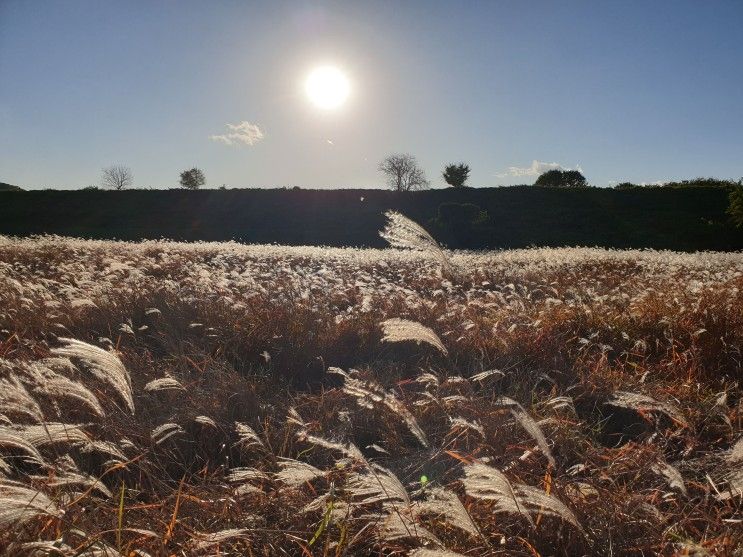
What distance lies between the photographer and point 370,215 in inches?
1359

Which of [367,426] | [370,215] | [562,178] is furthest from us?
[562,178]

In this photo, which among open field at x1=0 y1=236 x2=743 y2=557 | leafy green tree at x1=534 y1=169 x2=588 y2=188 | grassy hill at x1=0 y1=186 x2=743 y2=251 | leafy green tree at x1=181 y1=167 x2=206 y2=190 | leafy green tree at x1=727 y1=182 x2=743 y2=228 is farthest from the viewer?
leafy green tree at x1=181 y1=167 x2=206 y2=190

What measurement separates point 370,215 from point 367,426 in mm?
31862

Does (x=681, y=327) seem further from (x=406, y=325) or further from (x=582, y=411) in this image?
(x=406, y=325)

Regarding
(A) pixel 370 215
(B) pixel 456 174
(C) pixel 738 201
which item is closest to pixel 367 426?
(C) pixel 738 201

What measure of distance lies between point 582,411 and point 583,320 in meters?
1.81

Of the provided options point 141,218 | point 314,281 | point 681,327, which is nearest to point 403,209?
point 141,218

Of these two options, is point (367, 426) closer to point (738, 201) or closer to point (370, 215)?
point (738, 201)

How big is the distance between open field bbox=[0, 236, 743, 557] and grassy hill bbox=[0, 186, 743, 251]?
2408cm

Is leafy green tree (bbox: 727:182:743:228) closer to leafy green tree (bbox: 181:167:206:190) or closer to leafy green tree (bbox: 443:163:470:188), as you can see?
leafy green tree (bbox: 443:163:470:188)

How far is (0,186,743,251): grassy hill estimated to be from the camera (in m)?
29.3

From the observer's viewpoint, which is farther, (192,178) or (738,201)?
(192,178)

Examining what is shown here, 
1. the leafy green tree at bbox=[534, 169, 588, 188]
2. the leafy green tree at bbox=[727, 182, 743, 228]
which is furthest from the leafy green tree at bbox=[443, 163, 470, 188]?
the leafy green tree at bbox=[727, 182, 743, 228]

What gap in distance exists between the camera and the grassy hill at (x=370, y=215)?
2927cm
